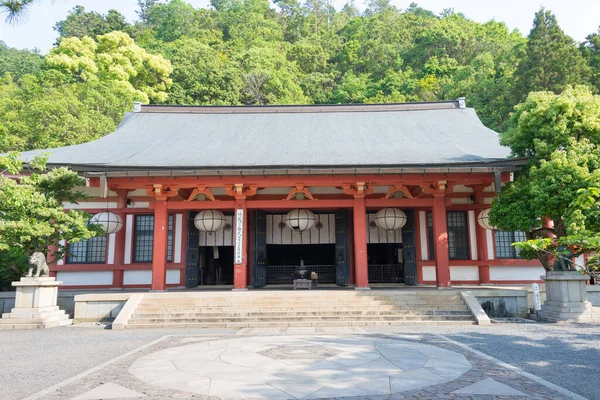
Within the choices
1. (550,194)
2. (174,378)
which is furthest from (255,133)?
(174,378)

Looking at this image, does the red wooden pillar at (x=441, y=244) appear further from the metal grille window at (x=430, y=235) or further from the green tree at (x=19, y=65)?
the green tree at (x=19, y=65)

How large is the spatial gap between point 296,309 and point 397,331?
108 inches

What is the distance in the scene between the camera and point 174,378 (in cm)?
527

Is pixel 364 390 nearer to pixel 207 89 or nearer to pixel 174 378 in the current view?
pixel 174 378

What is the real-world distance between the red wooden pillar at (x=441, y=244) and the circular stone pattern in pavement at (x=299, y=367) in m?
4.76

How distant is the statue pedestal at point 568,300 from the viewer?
9.82 m

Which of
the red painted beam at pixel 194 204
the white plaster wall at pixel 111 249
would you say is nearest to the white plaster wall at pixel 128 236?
the white plaster wall at pixel 111 249

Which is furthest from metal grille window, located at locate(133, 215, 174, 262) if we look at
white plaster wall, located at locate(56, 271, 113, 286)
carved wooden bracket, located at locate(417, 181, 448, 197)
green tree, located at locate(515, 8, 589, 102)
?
green tree, located at locate(515, 8, 589, 102)

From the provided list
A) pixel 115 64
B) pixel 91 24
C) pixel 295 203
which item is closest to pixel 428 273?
pixel 295 203

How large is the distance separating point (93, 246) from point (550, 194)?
1354 cm

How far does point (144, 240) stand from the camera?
14.1 meters

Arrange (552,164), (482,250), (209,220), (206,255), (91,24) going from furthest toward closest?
(91,24), (206,255), (482,250), (209,220), (552,164)

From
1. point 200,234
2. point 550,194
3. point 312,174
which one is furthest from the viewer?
point 200,234

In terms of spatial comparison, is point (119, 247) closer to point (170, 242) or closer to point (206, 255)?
point (170, 242)
